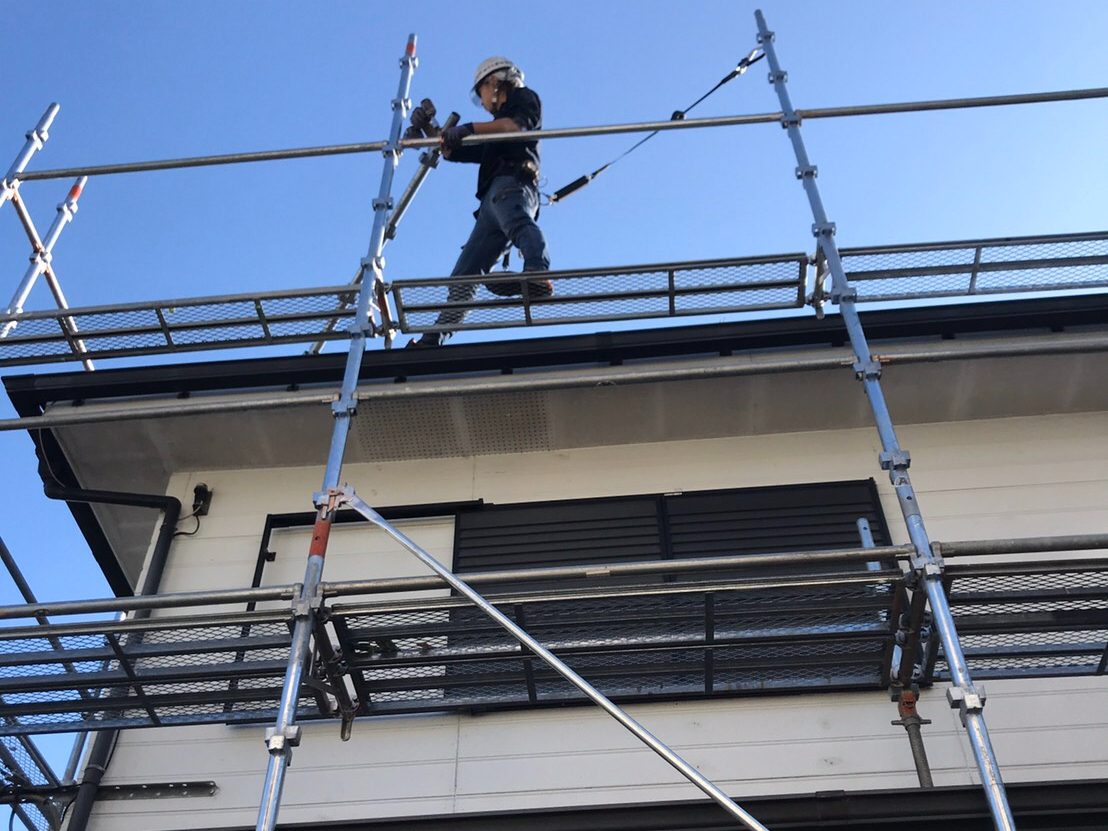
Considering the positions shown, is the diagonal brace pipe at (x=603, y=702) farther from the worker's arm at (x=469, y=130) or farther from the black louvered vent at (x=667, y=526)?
the worker's arm at (x=469, y=130)

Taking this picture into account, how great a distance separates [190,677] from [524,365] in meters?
3.28

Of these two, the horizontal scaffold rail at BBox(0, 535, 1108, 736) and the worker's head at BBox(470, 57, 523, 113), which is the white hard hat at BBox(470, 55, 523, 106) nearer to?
the worker's head at BBox(470, 57, 523, 113)

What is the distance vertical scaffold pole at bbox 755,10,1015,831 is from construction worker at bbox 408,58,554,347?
1850 mm

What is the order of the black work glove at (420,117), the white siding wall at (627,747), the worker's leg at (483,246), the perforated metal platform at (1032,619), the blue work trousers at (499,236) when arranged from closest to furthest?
the perforated metal platform at (1032,619), the white siding wall at (627,747), the blue work trousers at (499,236), the black work glove at (420,117), the worker's leg at (483,246)

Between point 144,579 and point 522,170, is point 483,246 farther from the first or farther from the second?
point 144,579

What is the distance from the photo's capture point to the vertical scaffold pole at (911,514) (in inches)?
160

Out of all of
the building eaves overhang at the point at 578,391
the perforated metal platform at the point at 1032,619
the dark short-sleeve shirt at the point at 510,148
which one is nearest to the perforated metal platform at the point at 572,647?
the perforated metal platform at the point at 1032,619

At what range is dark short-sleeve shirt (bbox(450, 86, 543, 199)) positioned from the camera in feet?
27.5

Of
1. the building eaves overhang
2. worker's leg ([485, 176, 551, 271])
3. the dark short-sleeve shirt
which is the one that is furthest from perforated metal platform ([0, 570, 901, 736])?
the dark short-sleeve shirt

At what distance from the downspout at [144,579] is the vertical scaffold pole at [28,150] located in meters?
2.17

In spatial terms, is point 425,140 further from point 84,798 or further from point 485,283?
point 84,798

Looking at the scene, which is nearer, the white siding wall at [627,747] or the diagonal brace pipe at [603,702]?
the diagonal brace pipe at [603,702]

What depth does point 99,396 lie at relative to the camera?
25.4ft

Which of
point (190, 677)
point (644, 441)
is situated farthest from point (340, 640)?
point (644, 441)
